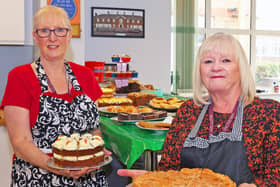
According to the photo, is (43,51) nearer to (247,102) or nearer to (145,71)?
(247,102)

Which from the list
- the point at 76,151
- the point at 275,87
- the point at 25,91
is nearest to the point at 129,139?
the point at 76,151

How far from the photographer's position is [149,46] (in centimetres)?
580

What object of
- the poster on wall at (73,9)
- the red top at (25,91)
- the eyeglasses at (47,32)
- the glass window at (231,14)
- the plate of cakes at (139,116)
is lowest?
the plate of cakes at (139,116)

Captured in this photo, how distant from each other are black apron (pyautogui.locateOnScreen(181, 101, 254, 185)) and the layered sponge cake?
0.42m

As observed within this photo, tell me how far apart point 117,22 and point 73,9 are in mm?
2343

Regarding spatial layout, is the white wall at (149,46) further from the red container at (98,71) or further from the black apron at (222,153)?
the black apron at (222,153)

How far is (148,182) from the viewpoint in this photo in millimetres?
1216

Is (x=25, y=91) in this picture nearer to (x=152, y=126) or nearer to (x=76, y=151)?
(x=76, y=151)

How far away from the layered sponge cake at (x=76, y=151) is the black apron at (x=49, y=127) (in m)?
0.10

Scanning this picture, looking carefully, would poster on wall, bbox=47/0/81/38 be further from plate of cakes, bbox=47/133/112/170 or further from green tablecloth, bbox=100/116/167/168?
plate of cakes, bbox=47/133/112/170

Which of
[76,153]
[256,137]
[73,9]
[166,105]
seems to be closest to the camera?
[256,137]

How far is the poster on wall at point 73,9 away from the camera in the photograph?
3.21m

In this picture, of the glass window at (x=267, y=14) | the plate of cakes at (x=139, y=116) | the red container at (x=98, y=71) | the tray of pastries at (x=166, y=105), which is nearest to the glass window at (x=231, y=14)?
the glass window at (x=267, y=14)

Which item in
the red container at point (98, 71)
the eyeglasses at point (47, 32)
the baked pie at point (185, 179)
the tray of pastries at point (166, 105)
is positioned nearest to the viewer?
the baked pie at point (185, 179)
